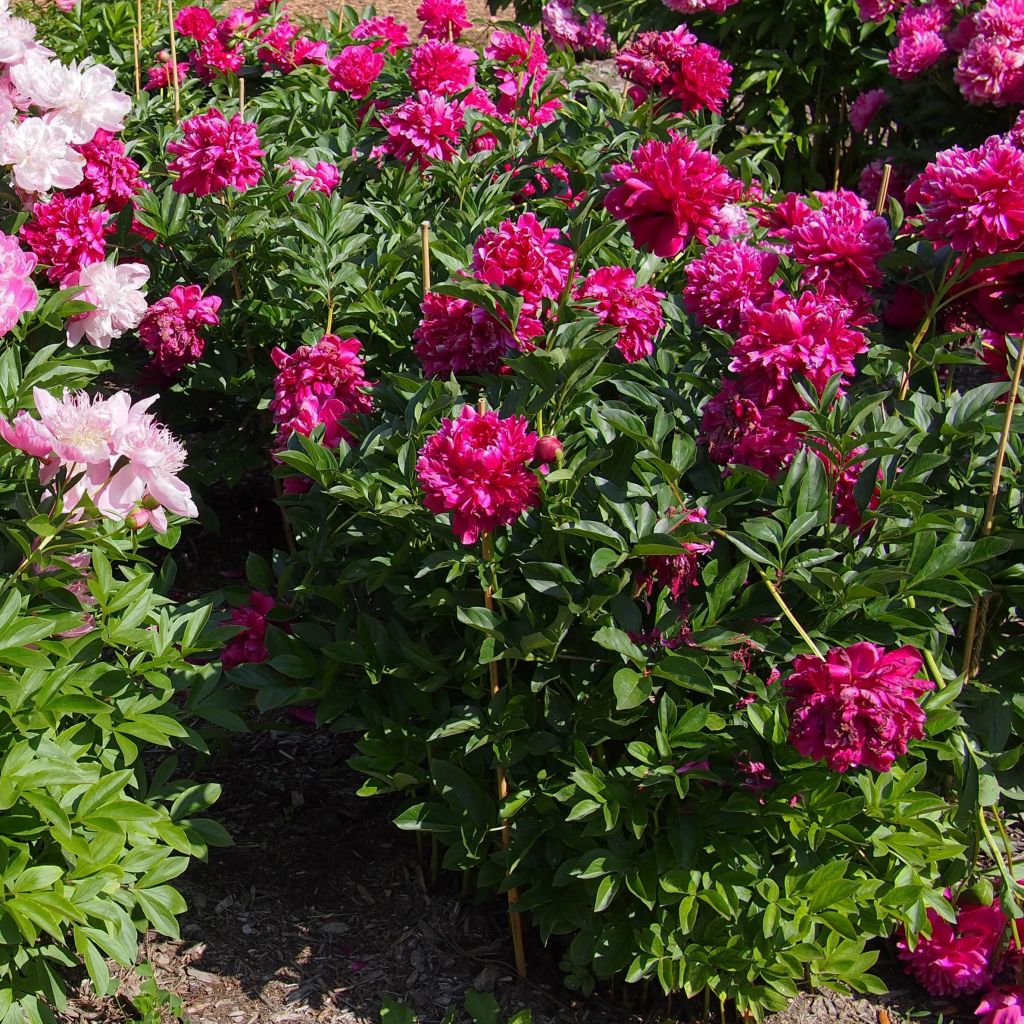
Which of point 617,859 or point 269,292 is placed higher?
point 269,292

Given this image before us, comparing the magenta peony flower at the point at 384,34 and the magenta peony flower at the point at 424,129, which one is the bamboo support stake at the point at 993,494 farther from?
the magenta peony flower at the point at 384,34

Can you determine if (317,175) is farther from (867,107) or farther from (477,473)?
(867,107)

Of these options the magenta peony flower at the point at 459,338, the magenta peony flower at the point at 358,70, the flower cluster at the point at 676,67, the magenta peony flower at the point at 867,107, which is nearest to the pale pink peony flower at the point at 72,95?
the magenta peony flower at the point at 459,338

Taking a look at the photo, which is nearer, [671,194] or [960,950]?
[671,194]

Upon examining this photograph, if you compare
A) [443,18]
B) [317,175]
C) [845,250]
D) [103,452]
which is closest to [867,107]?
[443,18]

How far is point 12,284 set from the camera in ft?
6.79

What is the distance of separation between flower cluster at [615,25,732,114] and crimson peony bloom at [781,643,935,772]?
74.0 inches

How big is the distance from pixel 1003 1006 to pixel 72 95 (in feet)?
8.28

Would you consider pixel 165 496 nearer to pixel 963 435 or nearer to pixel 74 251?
pixel 74 251

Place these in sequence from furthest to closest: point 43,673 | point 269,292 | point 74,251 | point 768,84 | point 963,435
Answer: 1. point 768,84
2. point 269,292
3. point 74,251
4. point 963,435
5. point 43,673

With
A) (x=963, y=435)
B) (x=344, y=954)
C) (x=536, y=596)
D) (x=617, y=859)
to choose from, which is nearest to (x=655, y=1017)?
(x=617, y=859)

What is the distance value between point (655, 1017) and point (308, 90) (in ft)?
11.0

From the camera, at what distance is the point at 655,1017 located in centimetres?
243

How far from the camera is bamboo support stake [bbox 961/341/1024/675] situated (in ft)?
7.13
